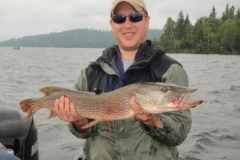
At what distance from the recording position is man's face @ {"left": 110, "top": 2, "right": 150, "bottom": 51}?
4.09 m

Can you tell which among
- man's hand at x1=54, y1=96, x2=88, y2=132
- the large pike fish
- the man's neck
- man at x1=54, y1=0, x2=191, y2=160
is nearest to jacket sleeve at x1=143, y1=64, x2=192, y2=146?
man at x1=54, y1=0, x2=191, y2=160

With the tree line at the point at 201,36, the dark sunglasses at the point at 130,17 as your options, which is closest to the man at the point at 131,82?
the dark sunglasses at the point at 130,17

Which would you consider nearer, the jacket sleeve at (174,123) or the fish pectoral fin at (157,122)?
the fish pectoral fin at (157,122)

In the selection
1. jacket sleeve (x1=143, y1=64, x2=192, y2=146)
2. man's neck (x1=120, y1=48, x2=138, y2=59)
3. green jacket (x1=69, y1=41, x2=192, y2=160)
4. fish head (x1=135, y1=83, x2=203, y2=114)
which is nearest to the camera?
fish head (x1=135, y1=83, x2=203, y2=114)

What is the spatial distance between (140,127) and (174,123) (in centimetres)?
39

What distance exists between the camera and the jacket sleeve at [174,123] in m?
3.61

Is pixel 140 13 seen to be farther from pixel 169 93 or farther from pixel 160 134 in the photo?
pixel 160 134

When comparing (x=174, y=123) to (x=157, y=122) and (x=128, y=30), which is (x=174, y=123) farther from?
(x=128, y=30)

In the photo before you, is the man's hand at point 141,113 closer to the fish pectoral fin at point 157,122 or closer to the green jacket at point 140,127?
the fish pectoral fin at point 157,122

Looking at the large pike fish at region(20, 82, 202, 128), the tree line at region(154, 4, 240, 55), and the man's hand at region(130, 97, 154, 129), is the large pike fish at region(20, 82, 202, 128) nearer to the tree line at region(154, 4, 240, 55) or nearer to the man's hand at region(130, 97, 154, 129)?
the man's hand at region(130, 97, 154, 129)

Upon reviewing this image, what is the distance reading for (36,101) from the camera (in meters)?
4.00

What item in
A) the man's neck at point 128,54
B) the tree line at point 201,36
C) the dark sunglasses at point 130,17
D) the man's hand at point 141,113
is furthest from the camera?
the tree line at point 201,36

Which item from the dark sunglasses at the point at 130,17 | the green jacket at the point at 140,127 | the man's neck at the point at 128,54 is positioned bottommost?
the green jacket at the point at 140,127

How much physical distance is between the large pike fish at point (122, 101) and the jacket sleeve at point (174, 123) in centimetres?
24
